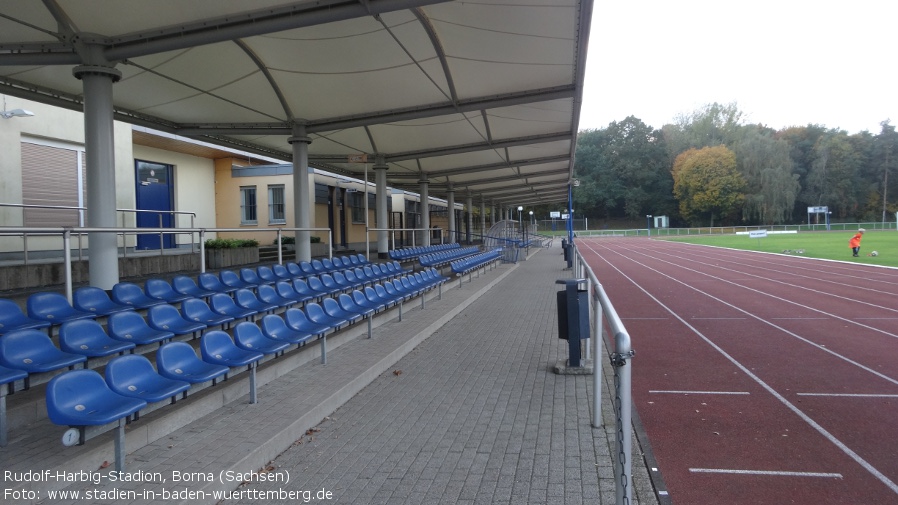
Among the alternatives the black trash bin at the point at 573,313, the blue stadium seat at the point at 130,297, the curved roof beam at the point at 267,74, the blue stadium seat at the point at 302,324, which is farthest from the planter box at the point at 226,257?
the black trash bin at the point at 573,313

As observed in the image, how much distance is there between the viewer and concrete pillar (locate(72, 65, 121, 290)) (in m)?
7.70

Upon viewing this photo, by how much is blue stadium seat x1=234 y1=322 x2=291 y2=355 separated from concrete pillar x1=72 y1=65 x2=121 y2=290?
3.39 meters

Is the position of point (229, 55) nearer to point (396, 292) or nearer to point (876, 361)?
point (396, 292)

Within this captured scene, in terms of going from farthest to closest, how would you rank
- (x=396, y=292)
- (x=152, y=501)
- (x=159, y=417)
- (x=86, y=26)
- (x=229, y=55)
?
(x=396, y=292) → (x=229, y=55) → (x=86, y=26) → (x=159, y=417) → (x=152, y=501)

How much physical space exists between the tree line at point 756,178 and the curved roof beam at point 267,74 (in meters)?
74.5

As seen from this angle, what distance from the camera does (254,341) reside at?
5.75 m

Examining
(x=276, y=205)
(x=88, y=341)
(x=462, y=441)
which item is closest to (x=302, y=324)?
(x=88, y=341)

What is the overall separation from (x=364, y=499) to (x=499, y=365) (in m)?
4.00

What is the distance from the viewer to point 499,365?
7.40 m

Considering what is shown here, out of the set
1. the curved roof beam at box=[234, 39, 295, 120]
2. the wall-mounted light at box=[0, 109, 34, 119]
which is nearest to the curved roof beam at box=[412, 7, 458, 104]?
the curved roof beam at box=[234, 39, 295, 120]

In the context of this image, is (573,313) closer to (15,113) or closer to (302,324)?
(302,324)

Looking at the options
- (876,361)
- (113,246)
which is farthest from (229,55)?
(876,361)

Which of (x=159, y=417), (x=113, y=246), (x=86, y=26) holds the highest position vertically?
(x=86, y=26)

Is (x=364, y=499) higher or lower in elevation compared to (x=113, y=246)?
lower
